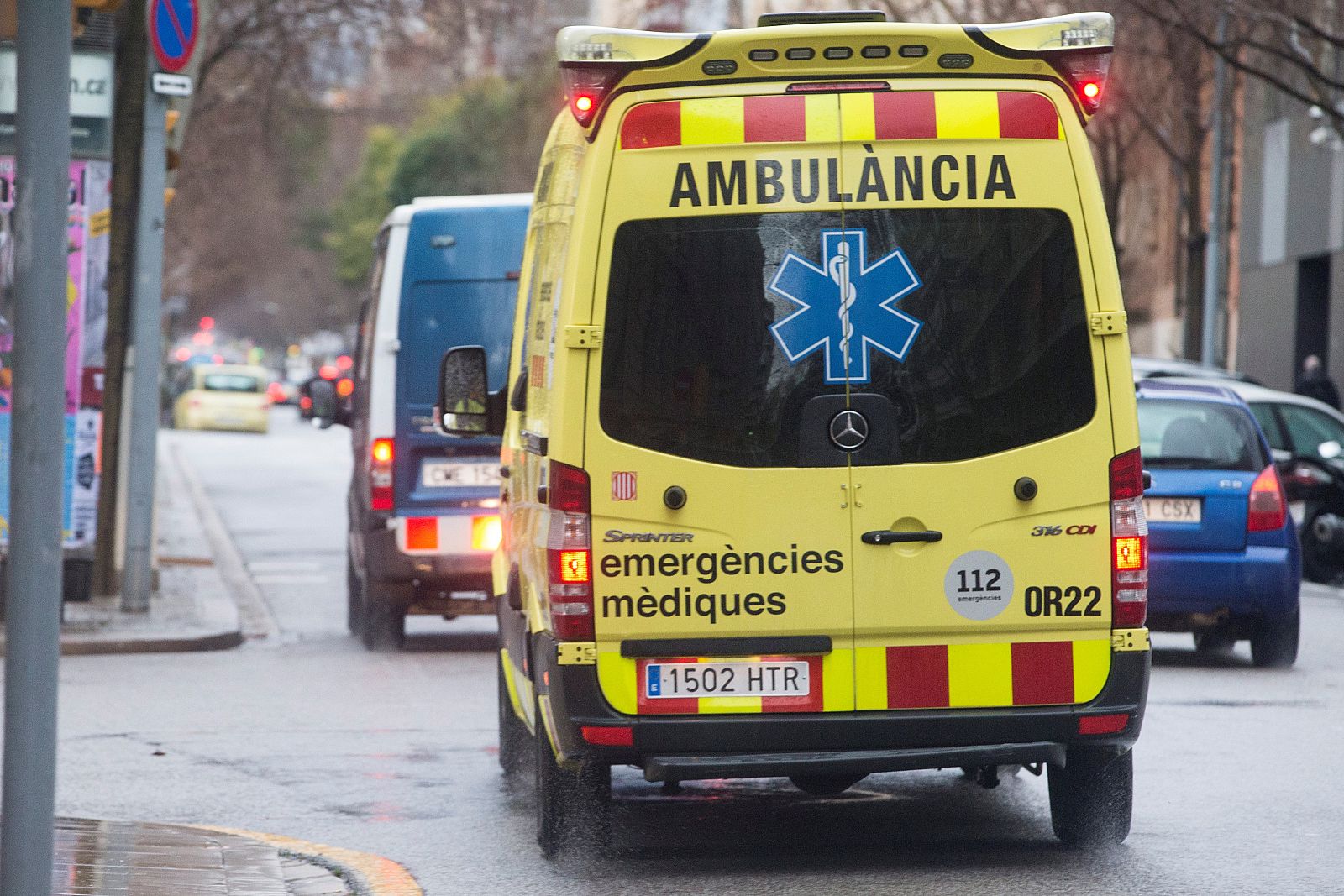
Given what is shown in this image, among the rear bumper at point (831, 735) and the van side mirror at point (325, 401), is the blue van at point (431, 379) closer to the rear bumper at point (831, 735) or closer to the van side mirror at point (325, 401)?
the van side mirror at point (325, 401)

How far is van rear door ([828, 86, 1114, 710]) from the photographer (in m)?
6.58

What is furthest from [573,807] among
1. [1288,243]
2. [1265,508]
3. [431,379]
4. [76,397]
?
[1288,243]

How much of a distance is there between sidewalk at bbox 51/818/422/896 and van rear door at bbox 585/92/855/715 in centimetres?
102

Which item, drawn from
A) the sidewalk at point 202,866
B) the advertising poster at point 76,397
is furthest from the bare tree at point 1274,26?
the sidewalk at point 202,866

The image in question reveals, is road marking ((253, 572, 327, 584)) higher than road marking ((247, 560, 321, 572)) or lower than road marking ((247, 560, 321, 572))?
higher

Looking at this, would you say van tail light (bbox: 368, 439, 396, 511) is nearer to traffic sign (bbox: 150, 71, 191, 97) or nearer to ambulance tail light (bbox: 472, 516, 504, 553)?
ambulance tail light (bbox: 472, 516, 504, 553)

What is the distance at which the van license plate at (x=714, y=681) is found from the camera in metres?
6.55

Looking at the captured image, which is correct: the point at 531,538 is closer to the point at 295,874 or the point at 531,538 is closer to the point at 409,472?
the point at 295,874

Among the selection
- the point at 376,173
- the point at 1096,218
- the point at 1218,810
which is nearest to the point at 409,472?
the point at 1218,810

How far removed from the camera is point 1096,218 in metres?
6.59

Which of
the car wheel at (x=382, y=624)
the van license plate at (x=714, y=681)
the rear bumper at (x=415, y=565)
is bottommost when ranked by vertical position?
the car wheel at (x=382, y=624)

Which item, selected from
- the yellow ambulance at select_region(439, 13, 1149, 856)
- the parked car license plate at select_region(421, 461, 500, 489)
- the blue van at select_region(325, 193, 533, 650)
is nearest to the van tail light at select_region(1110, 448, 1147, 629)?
the yellow ambulance at select_region(439, 13, 1149, 856)

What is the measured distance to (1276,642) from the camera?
12453 millimetres

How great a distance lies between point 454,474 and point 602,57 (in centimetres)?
712
